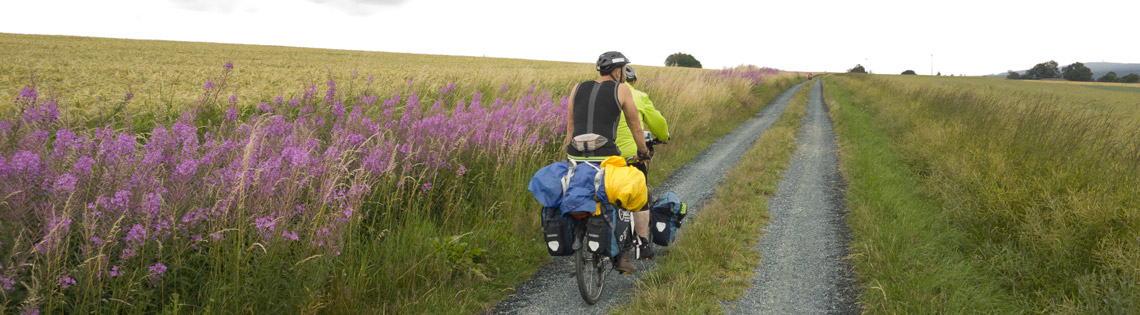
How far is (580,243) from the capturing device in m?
3.90

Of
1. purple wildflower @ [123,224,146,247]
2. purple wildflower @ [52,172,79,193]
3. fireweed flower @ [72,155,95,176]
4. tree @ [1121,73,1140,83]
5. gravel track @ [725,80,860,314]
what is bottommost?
gravel track @ [725,80,860,314]

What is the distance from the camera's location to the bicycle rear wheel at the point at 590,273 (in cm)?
393

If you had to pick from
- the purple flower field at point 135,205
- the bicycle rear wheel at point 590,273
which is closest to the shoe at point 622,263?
the bicycle rear wheel at point 590,273

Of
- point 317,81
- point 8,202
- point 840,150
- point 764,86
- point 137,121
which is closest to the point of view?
point 8,202

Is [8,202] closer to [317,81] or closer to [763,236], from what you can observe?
[763,236]

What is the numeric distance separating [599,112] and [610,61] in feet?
1.31

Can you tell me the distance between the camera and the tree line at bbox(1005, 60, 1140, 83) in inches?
2798

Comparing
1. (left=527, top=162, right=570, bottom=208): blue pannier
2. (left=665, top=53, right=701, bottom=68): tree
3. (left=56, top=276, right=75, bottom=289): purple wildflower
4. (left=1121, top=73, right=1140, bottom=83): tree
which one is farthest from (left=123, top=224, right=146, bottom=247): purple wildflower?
(left=665, top=53, right=701, bottom=68): tree

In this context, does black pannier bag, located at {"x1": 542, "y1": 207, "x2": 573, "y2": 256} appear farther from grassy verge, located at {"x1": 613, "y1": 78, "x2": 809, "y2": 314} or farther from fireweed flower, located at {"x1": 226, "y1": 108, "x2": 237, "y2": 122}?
fireweed flower, located at {"x1": 226, "y1": 108, "x2": 237, "y2": 122}

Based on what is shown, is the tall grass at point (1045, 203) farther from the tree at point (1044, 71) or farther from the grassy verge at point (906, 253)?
the tree at point (1044, 71)

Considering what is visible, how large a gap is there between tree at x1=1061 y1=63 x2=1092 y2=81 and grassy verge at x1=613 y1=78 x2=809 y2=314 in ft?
334

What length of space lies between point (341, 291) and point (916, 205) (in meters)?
7.12

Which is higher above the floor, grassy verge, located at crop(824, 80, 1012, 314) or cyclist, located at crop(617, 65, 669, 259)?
cyclist, located at crop(617, 65, 669, 259)

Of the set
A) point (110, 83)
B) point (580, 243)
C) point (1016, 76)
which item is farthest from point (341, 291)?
point (1016, 76)
